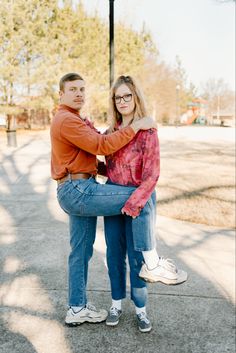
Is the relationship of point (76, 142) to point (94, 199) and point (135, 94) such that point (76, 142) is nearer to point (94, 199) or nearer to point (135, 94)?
point (94, 199)

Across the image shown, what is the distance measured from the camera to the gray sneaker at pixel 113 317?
3.02 metres

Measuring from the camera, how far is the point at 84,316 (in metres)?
2.98

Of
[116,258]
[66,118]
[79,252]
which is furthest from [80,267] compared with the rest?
[66,118]

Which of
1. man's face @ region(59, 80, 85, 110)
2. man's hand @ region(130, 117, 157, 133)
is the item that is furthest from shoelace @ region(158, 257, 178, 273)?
man's face @ region(59, 80, 85, 110)

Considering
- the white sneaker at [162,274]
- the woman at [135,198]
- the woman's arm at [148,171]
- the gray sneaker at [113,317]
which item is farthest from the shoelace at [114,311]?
the woman's arm at [148,171]

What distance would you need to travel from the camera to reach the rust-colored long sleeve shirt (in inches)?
97.6

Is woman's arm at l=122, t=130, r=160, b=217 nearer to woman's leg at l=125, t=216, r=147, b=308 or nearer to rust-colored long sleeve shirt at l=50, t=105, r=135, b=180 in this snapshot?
rust-colored long sleeve shirt at l=50, t=105, r=135, b=180

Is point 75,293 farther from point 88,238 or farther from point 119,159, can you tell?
point 119,159

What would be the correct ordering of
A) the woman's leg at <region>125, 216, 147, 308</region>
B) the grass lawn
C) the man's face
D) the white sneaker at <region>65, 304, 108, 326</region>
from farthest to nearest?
the grass lawn, the white sneaker at <region>65, 304, 108, 326</region>, the woman's leg at <region>125, 216, 147, 308</region>, the man's face

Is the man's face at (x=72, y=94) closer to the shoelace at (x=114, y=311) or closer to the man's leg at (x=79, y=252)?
the man's leg at (x=79, y=252)

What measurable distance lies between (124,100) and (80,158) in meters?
0.51

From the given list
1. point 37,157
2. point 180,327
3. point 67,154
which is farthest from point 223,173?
point 67,154

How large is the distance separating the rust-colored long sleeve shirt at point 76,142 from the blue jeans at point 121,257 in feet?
1.50

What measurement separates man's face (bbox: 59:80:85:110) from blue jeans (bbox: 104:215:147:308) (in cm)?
87
